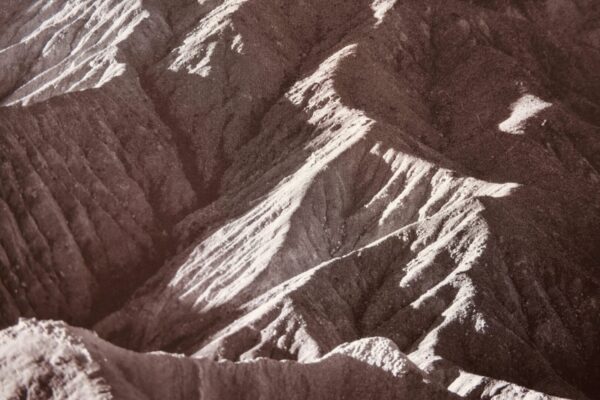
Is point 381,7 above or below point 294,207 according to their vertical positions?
above

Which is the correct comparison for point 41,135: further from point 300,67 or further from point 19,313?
point 300,67

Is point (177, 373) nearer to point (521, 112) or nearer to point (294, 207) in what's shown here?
point (294, 207)

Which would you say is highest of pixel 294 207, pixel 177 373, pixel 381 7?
pixel 381 7

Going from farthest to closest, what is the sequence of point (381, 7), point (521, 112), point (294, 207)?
point (381, 7)
point (521, 112)
point (294, 207)

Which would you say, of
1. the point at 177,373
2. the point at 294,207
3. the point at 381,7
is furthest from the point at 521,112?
the point at 177,373

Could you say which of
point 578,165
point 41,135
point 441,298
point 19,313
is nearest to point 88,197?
point 41,135

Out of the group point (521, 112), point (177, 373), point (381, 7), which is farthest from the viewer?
point (381, 7)

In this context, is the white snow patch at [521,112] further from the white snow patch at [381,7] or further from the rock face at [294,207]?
the white snow patch at [381,7]
